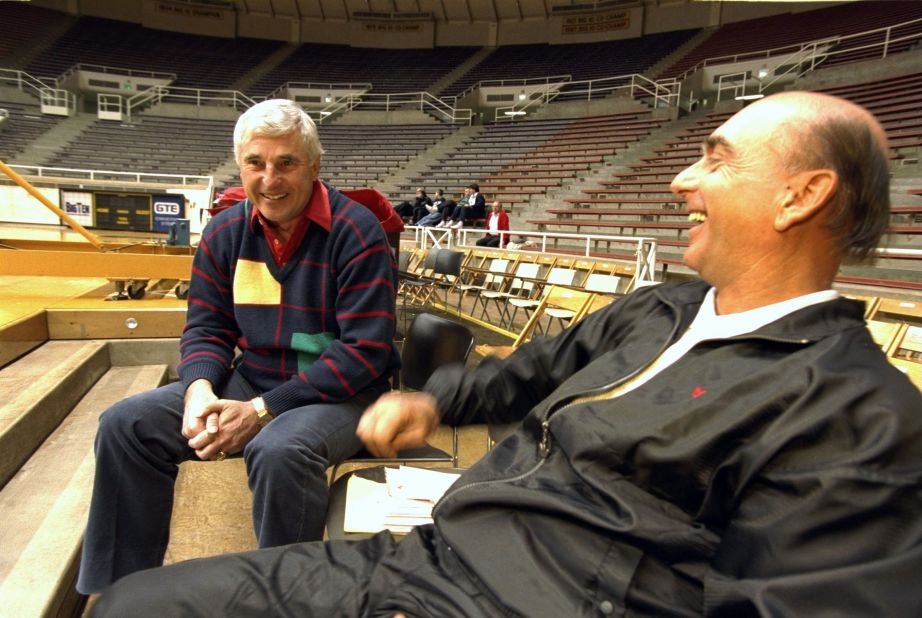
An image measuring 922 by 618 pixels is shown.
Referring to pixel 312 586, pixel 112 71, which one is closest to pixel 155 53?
pixel 112 71

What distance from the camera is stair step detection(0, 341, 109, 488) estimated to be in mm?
1738

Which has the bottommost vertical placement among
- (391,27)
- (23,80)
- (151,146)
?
(151,146)

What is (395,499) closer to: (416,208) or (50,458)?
(50,458)

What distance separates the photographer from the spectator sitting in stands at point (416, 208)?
12.0 meters

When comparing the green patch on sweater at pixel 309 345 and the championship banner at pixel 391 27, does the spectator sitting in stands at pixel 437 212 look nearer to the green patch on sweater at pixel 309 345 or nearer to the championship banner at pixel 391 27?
the green patch on sweater at pixel 309 345

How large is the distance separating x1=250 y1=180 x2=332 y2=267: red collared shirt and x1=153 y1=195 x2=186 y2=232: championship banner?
35.6 feet

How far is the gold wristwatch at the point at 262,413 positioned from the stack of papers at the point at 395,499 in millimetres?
293

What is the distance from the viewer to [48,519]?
1553 millimetres

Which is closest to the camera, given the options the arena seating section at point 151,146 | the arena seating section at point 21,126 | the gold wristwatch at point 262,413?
the gold wristwatch at point 262,413

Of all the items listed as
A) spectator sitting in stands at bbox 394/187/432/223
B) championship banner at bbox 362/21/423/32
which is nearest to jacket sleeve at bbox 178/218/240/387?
spectator sitting in stands at bbox 394/187/432/223

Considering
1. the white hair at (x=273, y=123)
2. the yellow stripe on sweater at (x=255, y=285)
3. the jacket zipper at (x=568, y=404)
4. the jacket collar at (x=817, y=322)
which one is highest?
the white hair at (x=273, y=123)

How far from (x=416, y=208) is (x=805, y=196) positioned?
11617mm

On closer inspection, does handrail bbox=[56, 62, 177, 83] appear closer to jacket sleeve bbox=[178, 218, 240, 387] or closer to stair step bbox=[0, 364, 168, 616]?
stair step bbox=[0, 364, 168, 616]

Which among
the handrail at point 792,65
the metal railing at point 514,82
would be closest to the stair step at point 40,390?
the handrail at point 792,65
